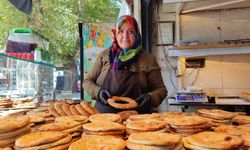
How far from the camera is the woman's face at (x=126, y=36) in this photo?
179 cm

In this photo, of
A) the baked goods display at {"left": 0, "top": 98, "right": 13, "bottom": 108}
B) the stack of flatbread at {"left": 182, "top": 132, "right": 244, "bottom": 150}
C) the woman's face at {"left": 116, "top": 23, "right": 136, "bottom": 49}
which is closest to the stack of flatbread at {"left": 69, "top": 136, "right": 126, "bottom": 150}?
the stack of flatbread at {"left": 182, "top": 132, "right": 244, "bottom": 150}

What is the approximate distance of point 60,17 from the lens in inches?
221

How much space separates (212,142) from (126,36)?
49.7 inches

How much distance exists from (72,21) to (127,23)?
414cm

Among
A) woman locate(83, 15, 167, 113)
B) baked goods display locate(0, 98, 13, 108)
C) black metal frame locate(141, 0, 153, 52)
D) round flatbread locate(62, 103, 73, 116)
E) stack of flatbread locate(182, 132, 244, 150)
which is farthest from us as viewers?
black metal frame locate(141, 0, 153, 52)

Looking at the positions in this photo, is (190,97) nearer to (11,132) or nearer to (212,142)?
(212,142)

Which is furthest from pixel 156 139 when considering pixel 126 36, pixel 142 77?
pixel 126 36

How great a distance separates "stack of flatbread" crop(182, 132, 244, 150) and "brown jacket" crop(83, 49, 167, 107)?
90cm

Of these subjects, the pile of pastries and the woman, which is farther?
the woman

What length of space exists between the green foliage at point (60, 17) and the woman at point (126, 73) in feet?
11.5

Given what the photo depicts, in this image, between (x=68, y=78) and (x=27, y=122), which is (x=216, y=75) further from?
(x=27, y=122)

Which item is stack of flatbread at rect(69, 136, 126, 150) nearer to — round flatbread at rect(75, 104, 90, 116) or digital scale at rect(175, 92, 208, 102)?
round flatbread at rect(75, 104, 90, 116)

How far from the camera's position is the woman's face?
179 cm

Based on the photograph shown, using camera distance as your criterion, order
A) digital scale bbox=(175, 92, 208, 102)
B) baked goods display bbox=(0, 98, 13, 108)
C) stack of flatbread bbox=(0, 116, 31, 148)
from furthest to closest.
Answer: digital scale bbox=(175, 92, 208, 102) → baked goods display bbox=(0, 98, 13, 108) → stack of flatbread bbox=(0, 116, 31, 148)
